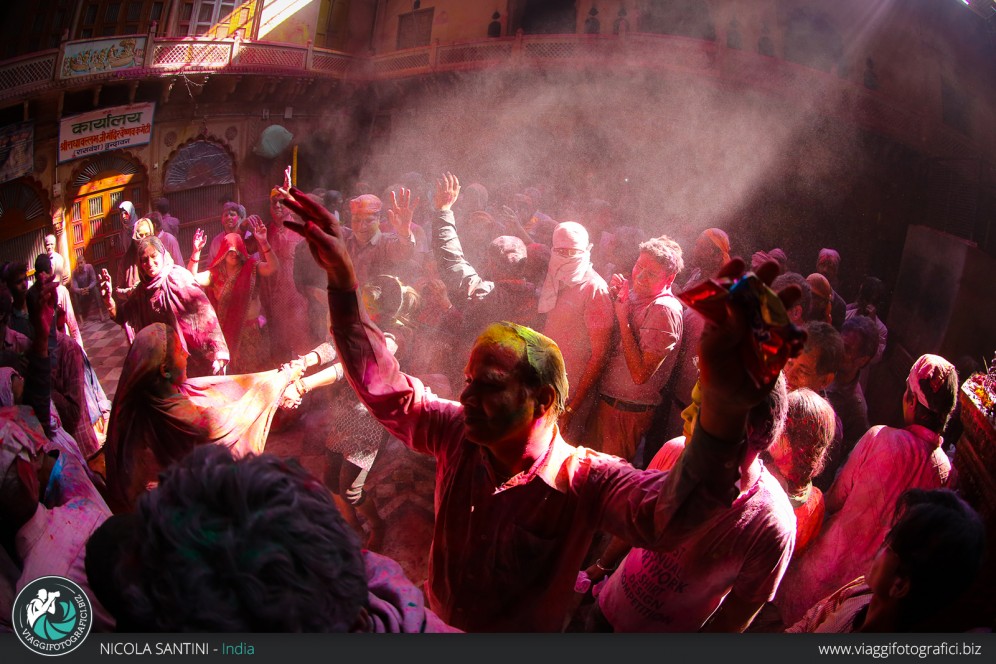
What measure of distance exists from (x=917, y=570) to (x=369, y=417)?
192 centimetres

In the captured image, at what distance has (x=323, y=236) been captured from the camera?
78.9 inches

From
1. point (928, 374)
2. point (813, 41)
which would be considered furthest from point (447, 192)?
point (928, 374)

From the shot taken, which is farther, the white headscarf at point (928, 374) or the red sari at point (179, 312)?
the red sari at point (179, 312)

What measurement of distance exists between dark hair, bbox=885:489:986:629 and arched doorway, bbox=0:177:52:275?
2.97 meters

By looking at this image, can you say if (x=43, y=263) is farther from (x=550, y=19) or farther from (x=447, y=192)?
(x=550, y=19)

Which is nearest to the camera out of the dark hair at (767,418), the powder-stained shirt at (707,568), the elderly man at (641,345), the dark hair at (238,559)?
the dark hair at (238,559)

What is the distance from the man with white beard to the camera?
106 inches

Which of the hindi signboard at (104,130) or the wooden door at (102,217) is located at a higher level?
the hindi signboard at (104,130)

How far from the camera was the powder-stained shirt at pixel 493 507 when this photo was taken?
2.07 metres

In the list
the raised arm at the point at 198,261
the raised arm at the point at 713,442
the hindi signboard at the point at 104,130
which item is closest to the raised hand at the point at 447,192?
the raised arm at the point at 198,261

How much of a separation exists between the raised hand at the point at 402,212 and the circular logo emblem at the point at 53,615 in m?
1.58

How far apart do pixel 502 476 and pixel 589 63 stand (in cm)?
154

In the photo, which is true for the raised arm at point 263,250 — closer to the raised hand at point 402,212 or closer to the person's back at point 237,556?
the raised hand at point 402,212

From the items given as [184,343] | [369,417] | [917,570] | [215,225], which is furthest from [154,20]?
[917,570]
